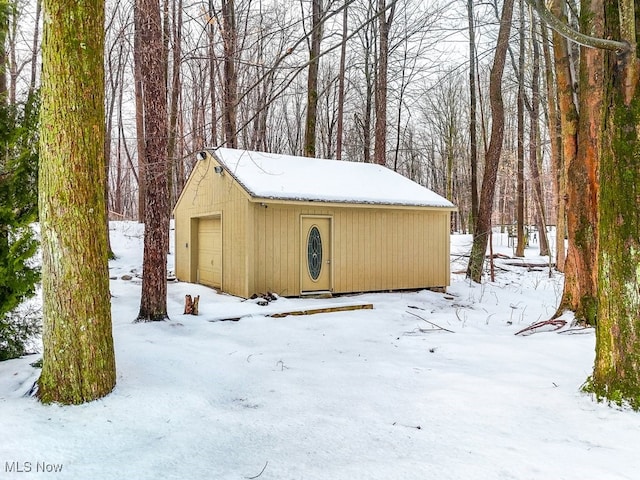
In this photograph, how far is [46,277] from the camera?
2840 mm

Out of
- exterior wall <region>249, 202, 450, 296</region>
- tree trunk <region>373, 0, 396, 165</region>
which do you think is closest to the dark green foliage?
exterior wall <region>249, 202, 450, 296</region>

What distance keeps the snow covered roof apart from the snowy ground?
373cm

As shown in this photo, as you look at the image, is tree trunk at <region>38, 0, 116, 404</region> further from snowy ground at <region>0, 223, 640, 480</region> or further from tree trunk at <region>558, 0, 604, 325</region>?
tree trunk at <region>558, 0, 604, 325</region>

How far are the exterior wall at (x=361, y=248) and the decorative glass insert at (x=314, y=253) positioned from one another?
0.23 meters

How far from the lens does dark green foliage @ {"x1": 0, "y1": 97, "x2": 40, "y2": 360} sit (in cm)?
339

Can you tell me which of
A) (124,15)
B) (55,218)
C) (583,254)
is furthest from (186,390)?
(124,15)

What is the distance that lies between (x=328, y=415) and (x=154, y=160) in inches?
162

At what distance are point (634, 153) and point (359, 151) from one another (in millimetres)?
19287

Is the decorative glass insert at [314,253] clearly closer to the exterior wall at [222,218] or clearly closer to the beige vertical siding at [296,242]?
the beige vertical siding at [296,242]

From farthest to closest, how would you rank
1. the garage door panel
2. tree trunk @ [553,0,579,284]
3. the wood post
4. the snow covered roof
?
the garage door panel → the snow covered roof → the wood post → tree trunk @ [553,0,579,284]

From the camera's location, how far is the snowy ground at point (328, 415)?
2.12 m

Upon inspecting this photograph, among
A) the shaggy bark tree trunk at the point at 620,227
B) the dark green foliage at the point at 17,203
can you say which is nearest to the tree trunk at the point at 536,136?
the shaggy bark tree trunk at the point at 620,227

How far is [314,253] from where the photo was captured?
8750 mm

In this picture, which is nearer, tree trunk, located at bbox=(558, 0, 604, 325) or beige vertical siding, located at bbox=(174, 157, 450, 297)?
tree trunk, located at bbox=(558, 0, 604, 325)
